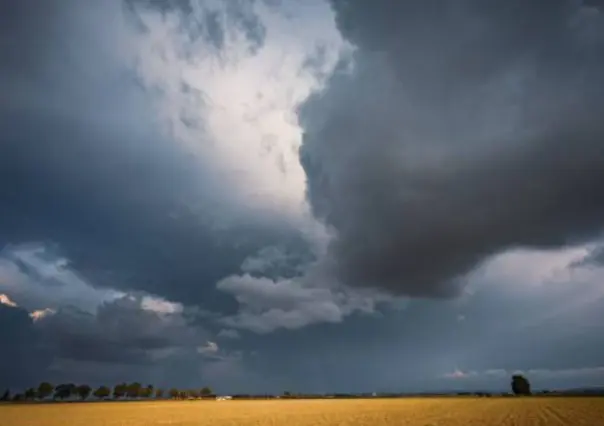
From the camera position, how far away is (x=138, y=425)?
58688 mm

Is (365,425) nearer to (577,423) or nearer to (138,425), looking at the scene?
(577,423)

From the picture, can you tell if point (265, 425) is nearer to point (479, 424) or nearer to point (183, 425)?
point (183, 425)

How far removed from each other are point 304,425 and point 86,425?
27.8m

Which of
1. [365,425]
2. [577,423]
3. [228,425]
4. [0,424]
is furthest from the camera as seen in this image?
[0,424]

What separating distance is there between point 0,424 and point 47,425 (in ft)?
32.0

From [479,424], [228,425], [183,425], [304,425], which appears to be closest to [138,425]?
[183,425]

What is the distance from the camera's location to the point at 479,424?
161 ft

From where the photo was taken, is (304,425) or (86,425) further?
(86,425)

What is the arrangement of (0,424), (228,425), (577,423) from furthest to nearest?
(0,424)
(228,425)
(577,423)

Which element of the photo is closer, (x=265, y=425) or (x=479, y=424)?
(x=479, y=424)

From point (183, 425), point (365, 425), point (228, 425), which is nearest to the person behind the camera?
point (365, 425)

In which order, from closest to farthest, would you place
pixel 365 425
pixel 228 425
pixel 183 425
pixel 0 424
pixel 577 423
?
pixel 577 423
pixel 365 425
pixel 228 425
pixel 183 425
pixel 0 424

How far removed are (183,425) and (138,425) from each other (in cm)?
516

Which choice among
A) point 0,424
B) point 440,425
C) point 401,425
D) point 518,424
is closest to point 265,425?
point 401,425
